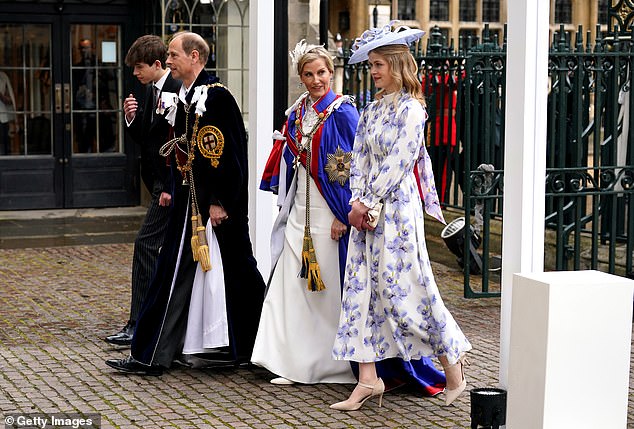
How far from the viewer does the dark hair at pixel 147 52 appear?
7.81 meters

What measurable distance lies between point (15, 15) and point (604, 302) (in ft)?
35.9

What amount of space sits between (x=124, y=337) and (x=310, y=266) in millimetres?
1716

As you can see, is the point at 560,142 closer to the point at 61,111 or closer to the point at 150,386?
the point at 150,386

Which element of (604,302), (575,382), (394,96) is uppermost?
(394,96)

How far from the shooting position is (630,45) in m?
9.76

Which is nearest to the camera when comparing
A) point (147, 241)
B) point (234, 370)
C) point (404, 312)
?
point (404, 312)

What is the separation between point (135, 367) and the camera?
7168mm

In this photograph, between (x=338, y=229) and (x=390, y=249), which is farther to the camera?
(x=338, y=229)

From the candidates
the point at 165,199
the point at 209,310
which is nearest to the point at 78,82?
the point at 165,199

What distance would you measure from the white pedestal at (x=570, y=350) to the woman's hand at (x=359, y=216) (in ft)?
3.73

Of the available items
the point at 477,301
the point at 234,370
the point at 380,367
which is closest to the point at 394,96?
the point at 380,367

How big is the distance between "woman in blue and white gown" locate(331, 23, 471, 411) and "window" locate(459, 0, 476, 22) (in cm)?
1658

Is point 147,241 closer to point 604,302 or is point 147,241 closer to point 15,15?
point 604,302

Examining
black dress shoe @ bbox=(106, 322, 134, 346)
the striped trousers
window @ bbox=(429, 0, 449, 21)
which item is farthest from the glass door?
window @ bbox=(429, 0, 449, 21)
